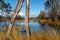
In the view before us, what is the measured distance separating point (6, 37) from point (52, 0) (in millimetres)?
37019

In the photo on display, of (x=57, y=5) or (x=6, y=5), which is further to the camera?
(x=57, y=5)

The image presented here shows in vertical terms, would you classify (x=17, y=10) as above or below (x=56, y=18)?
above

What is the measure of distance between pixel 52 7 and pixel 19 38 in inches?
1543

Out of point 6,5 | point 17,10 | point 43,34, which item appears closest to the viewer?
point 43,34

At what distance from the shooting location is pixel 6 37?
692cm

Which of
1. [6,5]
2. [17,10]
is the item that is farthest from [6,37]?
[6,5]

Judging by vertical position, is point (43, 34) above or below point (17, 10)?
below

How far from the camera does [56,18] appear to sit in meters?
45.0

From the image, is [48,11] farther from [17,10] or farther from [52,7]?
[17,10]

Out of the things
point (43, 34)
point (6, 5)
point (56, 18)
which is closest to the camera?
point (43, 34)

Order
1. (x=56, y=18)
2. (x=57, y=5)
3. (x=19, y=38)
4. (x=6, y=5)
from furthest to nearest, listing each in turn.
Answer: (x=56, y=18)
(x=57, y=5)
(x=6, y=5)
(x=19, y=38)

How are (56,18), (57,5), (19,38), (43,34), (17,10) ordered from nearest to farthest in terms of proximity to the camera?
1. (19,38)
2. (43,34)
3. (17,10)
4. (57,5)
5. (56,18)

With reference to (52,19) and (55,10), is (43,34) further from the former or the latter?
(52,19)

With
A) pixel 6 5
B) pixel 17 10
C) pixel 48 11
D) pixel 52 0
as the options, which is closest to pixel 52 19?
pixel 48 11
